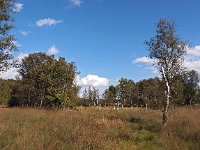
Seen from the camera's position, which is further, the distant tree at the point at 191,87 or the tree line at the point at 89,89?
the distant tree at the point at 191,87

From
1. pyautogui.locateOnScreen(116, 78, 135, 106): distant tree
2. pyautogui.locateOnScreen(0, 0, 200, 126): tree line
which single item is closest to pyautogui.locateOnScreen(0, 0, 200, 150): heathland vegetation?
pyautogui.locateOnScreen(0, 0, 200, 126): tree line

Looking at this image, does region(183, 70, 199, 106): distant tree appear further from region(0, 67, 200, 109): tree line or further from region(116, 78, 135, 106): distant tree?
region(116, 78, 135, 106): distant tree

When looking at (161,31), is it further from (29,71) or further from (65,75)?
(29,71)

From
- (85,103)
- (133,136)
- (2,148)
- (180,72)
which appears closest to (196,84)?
(85,103)

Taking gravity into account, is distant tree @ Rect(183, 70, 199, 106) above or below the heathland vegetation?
above

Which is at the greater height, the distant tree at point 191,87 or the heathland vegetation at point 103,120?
the distant tree at point 191,87

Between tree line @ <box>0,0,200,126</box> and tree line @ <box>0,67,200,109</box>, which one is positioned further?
tree line @ <box>0,67,200,109</box>

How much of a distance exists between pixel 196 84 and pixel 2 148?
90.7m

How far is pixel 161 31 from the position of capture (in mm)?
Result: 25812

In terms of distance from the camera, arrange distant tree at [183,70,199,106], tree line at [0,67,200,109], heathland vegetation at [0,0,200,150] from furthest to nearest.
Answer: distant tree at [183,70,199,106]
tree line at [0,67,200,109]
heathland vegetation at [0,0,200,150]

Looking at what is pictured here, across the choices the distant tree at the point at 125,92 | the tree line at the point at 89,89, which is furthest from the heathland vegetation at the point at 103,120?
the distant tree at the point at 125,92

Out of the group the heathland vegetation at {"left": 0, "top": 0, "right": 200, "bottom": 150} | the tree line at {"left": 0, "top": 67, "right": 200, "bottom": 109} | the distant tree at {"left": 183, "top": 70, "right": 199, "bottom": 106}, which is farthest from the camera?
the distant tree at {"left": 183, "top": 70, "right": 199, "bottom": 106}

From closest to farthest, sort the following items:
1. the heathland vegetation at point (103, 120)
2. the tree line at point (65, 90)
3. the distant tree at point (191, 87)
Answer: the heathland vegetation at point (103, 120)
the tree line at point (65, 90)
the distant tree at point (191, 87)

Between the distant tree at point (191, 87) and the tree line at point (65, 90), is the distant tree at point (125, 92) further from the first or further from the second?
the distant tree at point (191, 87)
